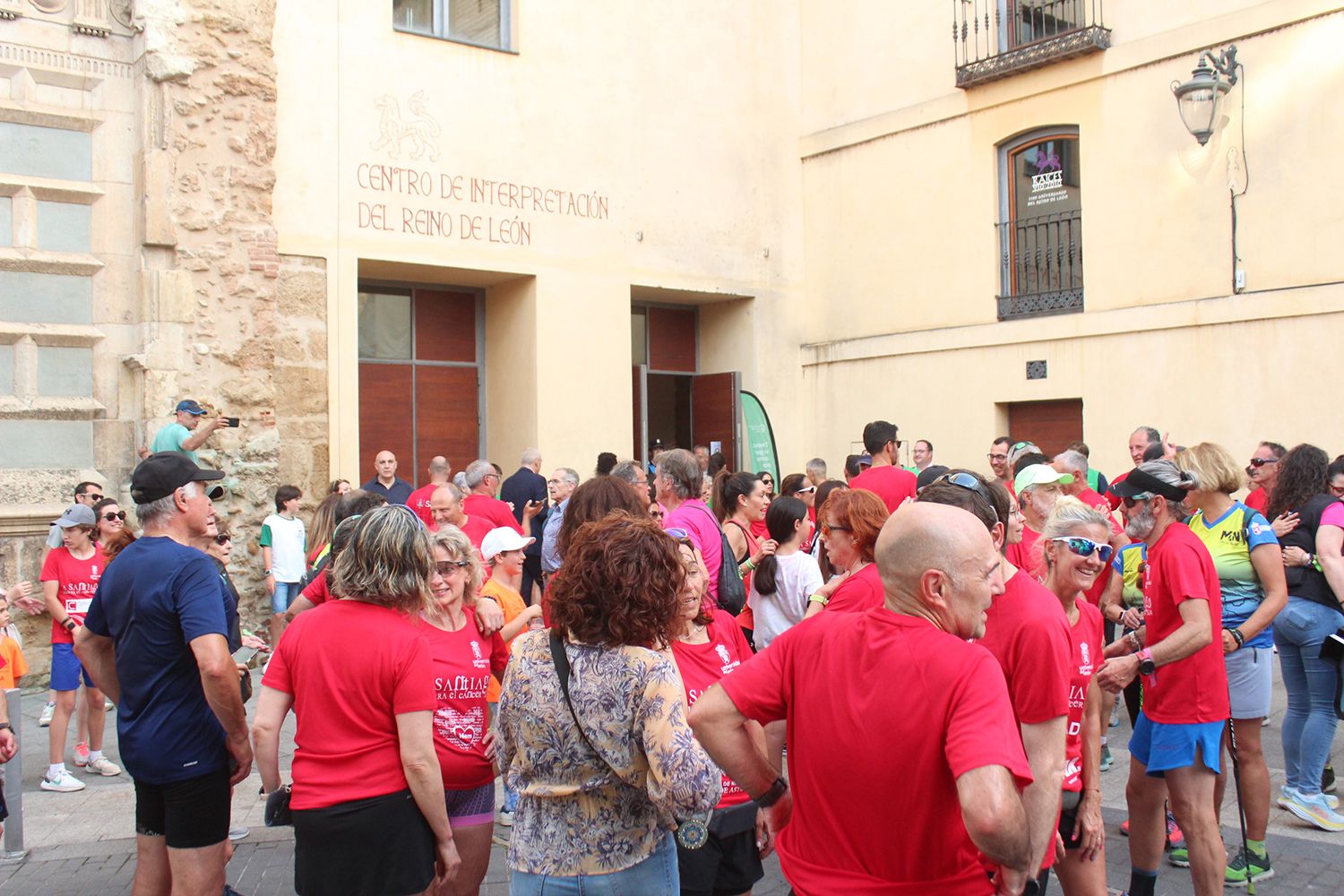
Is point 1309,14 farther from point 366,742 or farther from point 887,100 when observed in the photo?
point 366,742

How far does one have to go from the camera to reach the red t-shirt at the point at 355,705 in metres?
3.38

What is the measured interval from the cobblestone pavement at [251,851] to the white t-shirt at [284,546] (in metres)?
3.58

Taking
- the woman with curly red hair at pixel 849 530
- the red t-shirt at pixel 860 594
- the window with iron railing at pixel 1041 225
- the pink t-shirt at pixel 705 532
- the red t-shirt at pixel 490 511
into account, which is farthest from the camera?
the window with iron railing at pixel 1041 225

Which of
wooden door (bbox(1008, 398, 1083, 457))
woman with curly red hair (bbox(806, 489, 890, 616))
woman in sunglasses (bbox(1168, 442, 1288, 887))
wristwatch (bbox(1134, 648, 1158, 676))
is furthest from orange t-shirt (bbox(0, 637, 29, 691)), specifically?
wooden door (bbox(1008, 398, 1083, 457))

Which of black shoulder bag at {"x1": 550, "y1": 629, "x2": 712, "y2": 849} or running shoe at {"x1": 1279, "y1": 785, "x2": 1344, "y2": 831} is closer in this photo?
black shoulder bag at {"x1": 550, "y1": 629, "x2": 712, "y2": 849}

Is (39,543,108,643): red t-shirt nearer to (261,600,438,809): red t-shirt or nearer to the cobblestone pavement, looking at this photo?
the cobblestone pavement

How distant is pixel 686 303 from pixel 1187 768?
42.0 ft

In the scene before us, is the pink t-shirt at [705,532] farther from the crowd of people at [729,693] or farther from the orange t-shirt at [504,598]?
the orange t-shirt at [504,598]

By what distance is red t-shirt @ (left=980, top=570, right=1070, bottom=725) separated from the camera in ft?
9.95

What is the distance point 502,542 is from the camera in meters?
5.22

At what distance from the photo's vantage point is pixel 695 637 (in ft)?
12.7

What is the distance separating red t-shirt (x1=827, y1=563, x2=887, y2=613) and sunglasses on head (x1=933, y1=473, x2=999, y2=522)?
0.40 m

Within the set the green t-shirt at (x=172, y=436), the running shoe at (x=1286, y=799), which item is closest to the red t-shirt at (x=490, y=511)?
the green t-shirt at (x=172, y=436)

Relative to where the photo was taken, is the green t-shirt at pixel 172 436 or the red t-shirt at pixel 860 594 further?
the green t-shirt at pixel 172 436
